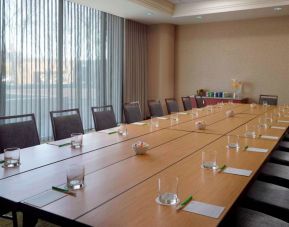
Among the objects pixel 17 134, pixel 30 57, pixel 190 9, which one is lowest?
pixel 17 134

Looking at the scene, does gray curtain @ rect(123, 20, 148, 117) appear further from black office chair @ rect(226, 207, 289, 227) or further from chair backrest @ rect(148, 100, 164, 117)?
black office chair @ rect(226, 207, 289, 227)

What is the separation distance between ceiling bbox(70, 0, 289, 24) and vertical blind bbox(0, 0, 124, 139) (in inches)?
18.0

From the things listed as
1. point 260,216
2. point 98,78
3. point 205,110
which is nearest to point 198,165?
point 260,216

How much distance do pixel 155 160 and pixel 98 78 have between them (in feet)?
16.0

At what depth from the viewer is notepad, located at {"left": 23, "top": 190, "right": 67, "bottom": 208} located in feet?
4.49

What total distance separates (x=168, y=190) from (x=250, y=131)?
1.89 m

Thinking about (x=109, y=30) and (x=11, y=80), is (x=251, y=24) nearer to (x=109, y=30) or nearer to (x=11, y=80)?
(x=109, y=30)

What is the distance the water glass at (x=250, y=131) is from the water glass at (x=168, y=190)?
1.64 m

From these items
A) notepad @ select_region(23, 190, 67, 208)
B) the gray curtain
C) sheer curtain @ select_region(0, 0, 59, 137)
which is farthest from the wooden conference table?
the gray curtain

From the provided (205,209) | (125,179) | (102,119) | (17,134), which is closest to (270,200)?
(205,209)

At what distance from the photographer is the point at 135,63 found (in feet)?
25.6

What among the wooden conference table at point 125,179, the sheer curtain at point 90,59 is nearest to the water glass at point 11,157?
the wooden conference table at point 125,179

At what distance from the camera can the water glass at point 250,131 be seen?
288 centimetres

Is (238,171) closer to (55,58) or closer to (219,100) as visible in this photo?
(55,58)
